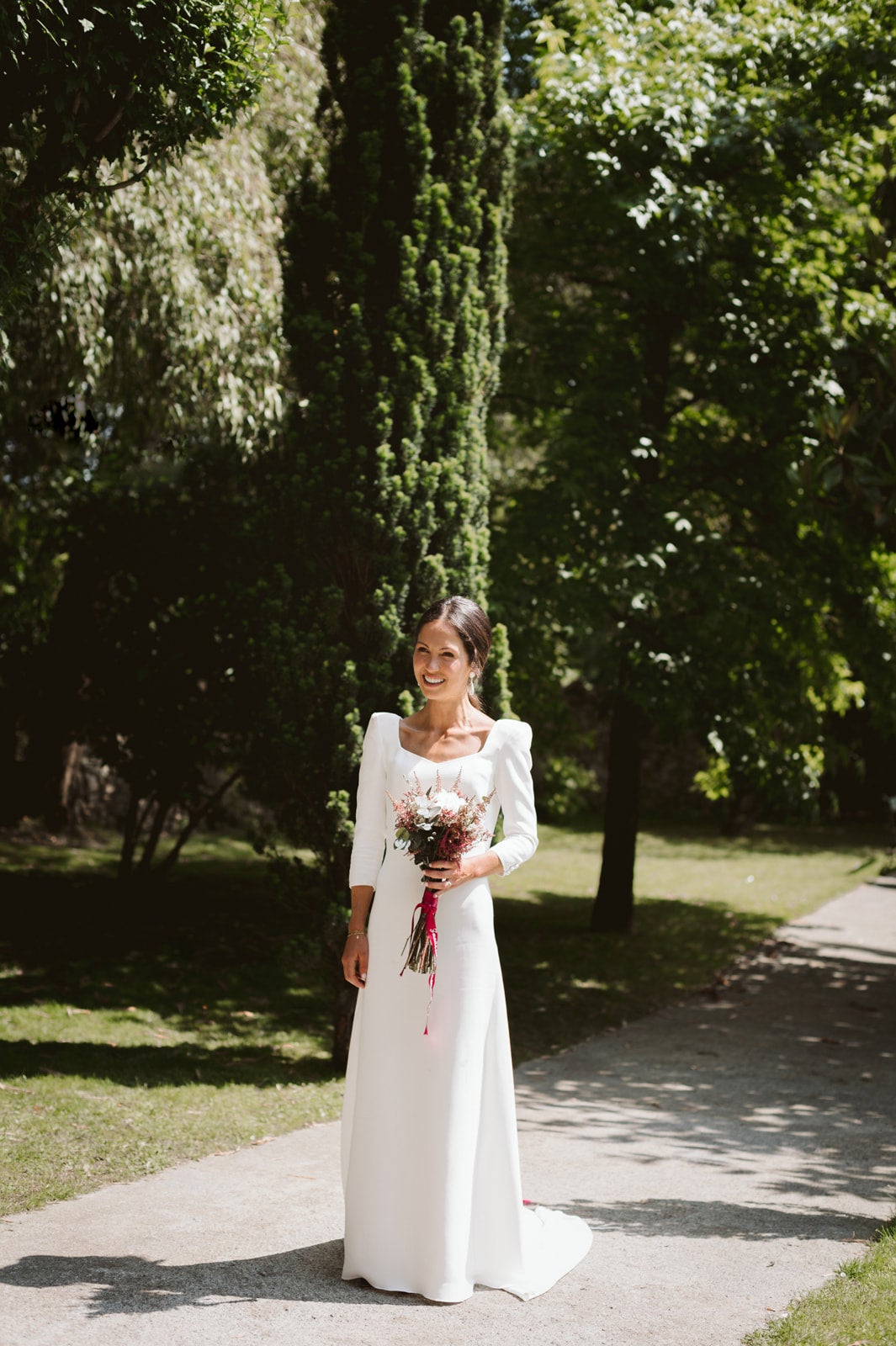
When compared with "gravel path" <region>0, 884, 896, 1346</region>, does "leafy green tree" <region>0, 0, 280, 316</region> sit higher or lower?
higher

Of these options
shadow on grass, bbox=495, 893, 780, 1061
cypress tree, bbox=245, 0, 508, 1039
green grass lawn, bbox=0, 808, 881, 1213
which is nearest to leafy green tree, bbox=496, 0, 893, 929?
shadow on grass, bbox=495, 893, 780, 1061

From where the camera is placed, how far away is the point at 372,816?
4.37 meters

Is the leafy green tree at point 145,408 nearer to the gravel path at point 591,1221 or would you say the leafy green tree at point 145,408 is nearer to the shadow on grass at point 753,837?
the gravel path at point 591,1221

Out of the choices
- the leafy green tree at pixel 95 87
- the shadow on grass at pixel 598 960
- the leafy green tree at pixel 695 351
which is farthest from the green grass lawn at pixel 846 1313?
the leafy green tree at pixel 695 351

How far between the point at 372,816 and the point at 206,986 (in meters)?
5.70

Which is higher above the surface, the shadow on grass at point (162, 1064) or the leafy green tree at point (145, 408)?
the leafy green tree at point (145, 408)

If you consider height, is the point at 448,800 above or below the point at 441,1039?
above

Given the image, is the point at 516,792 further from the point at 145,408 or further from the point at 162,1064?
the point at 145,408

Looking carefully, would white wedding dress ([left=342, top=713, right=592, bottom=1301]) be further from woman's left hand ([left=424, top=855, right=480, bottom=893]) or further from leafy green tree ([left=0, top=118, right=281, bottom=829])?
leafy green tree ([left=0, top=118, right=281, bottom=829])

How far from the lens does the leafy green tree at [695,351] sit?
9594mm

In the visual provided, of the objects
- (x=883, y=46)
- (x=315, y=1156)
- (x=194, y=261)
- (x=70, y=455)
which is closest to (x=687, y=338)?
(x=883, y=46)

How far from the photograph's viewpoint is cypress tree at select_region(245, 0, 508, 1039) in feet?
23.2

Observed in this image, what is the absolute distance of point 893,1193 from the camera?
5.36 meters

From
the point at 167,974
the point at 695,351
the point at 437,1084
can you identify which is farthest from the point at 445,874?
the point at 695,351
